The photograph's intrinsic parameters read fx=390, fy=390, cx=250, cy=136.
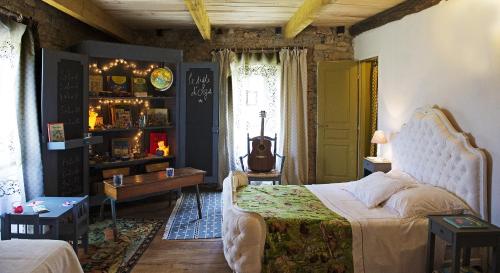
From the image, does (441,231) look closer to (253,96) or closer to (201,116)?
(201,116)

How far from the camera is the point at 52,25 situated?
4434 millimetres

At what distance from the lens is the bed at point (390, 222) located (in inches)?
111

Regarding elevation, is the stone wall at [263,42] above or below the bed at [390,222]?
above

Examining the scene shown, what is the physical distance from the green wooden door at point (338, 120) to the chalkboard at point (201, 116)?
1673 millimetres

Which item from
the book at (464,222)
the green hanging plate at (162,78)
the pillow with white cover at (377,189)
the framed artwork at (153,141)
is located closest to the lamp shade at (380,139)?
the pillow with white cover at (377,189)

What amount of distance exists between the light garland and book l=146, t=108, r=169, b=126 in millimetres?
534

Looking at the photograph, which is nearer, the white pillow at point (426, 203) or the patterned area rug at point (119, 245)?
the white pillow at point (426, 203)

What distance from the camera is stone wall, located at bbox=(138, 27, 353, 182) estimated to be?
6.20 meters

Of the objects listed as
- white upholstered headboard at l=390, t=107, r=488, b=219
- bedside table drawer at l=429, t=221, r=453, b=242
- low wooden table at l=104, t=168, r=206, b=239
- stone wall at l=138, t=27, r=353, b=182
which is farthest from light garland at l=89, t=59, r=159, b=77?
bedside table drawer at l=429, t=221, r=453, b=242

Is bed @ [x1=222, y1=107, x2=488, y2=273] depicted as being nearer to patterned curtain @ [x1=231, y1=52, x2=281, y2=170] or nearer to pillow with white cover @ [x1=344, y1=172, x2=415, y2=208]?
pillow with white cover @ [x1=344, y1=172, x2=415, y2=208]

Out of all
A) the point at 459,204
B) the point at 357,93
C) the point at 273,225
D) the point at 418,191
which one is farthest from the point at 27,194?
the point at 357,93

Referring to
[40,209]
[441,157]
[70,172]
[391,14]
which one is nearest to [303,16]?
[391,14]

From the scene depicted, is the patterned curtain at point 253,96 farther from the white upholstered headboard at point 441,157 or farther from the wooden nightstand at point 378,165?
the white upholstered headboard at point 441,157

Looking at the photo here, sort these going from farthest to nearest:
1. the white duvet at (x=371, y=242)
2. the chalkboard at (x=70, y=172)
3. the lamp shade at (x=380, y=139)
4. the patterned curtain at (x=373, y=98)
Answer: the patterned curtain at (x=373, y=98)
the lamp shade at (x=380, y=139)
the chalkboard at (x=70, y=172)
the white duvet at (x=371, y=242)
